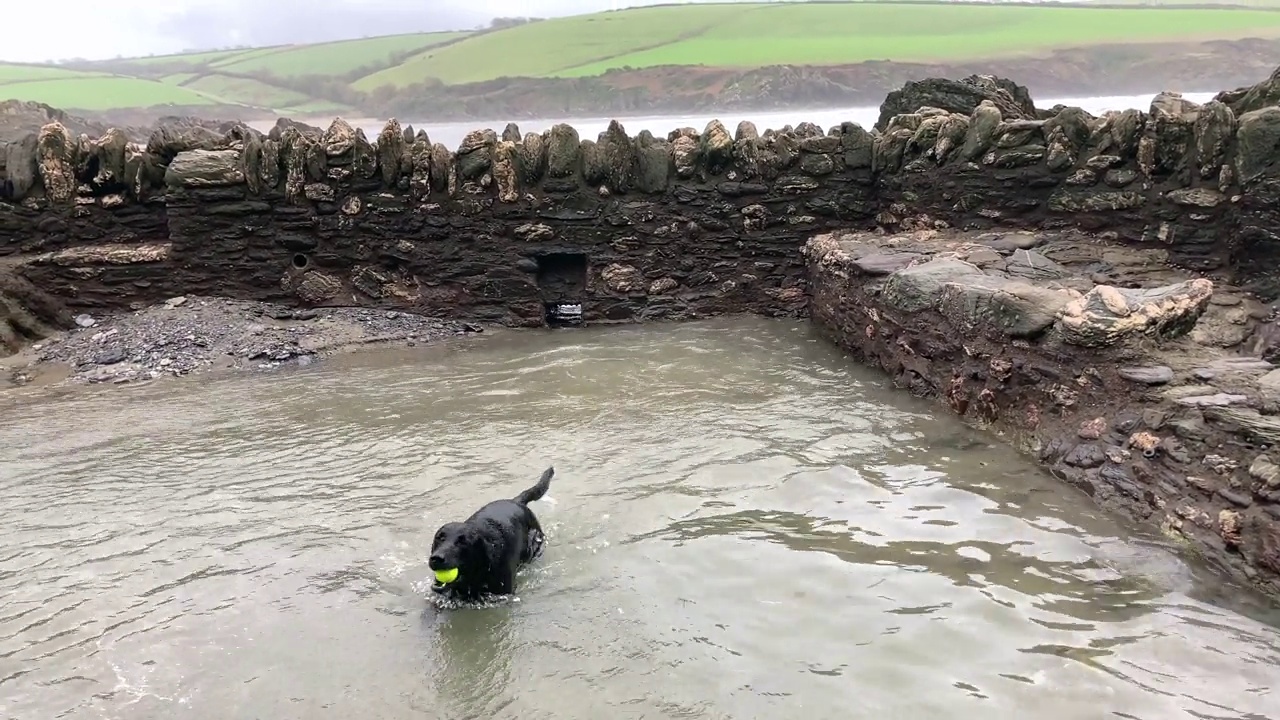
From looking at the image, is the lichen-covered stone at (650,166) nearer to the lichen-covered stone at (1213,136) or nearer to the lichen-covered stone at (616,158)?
the lichen-covered stone at (616,158)

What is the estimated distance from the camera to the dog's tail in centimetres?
470

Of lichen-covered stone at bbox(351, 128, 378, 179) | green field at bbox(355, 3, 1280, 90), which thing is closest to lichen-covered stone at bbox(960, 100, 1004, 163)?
lichen-covered stone at bbox(351, 128, 378, 179)

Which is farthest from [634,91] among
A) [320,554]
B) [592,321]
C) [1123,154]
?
[320,554]

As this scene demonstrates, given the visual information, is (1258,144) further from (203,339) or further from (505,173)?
(203,339)

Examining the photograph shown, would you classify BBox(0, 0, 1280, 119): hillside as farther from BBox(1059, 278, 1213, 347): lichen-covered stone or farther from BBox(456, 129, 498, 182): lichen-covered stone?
BBox(1059, 278, 1213, 347): lichen-covered stone

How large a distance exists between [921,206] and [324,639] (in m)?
7.26

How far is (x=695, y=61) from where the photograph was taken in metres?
24.3

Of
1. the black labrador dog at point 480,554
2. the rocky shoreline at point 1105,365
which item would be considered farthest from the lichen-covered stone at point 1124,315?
the black labrador dog at point 480,554

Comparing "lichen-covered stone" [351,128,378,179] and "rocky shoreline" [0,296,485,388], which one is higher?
"lichen-covered stone" [351,128,378,179]

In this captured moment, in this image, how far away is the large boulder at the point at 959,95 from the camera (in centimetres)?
1073

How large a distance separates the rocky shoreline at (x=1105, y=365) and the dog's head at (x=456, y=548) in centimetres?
347

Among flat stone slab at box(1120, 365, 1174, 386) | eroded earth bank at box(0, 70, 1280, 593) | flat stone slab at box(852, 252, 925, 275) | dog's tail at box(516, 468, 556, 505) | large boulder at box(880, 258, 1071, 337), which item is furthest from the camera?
flat stone slab at box(852, 252, 925, 275)

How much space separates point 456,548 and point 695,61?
74.1 ft

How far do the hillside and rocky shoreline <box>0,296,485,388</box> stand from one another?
1244 centimetres
